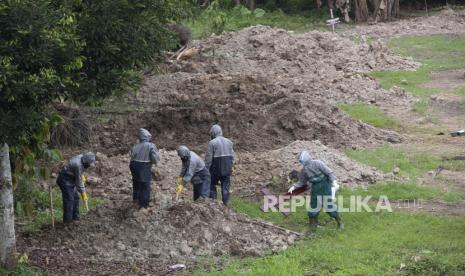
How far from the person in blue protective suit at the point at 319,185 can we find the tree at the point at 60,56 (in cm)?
324

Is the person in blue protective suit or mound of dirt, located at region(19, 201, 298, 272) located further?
the person in blue protective suit

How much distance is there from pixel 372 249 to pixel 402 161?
6.04 meters

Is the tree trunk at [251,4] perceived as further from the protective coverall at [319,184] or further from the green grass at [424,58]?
the protective coverall at [319,184]

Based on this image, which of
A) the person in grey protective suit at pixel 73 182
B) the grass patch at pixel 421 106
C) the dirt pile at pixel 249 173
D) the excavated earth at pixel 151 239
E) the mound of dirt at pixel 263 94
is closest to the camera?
the excavated earth at pixel 151 239

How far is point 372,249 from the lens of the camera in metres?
13.2

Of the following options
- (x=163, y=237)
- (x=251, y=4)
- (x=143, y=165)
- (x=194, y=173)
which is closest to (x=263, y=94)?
(x=194, y=173)

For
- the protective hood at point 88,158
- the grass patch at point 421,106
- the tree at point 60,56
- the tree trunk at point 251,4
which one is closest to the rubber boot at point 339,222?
the tree at point 60,56

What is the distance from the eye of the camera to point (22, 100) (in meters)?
10.8

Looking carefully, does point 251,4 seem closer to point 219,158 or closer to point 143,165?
point 219,158

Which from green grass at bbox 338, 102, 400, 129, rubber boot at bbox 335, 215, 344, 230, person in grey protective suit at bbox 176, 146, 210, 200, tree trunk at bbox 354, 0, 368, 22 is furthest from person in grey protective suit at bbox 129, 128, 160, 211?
tree trunk at bbox 354, 0, 368, 22

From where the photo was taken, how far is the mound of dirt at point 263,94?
20891 millimetres

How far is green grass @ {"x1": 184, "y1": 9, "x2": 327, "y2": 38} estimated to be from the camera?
37234 millimetres

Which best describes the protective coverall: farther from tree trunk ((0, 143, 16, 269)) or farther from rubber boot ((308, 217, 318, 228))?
tree trunk ((0, 143, 16, 269))

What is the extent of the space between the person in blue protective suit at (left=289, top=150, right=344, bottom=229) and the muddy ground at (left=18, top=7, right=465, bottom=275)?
2.36ft
